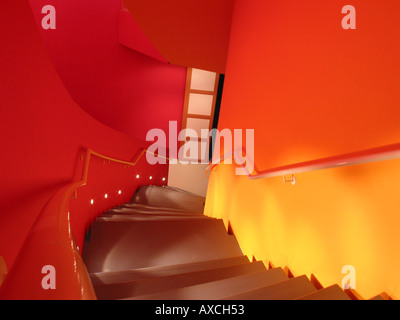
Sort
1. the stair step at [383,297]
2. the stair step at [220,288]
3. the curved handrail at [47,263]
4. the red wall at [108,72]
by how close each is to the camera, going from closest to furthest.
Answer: the curved handrail at [47,263] < the stair step at [383,297] < the stair step at [220,288] < the red wall at [108,72]

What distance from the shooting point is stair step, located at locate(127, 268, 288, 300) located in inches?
55.5

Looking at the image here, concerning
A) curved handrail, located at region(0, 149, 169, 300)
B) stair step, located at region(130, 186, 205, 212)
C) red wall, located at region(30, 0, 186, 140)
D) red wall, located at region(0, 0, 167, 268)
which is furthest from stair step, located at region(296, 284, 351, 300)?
red wall, located at region(30, 0, 186, 140)

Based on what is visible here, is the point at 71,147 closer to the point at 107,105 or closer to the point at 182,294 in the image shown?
the point at 182,294

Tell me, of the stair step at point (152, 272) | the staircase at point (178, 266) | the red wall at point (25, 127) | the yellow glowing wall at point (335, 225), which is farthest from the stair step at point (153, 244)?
the red wall at point (25, 127)

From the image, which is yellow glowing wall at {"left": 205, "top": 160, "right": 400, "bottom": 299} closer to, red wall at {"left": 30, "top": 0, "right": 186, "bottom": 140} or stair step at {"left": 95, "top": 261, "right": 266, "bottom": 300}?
stair step at {"left": 95, "top": 261, "right": 266, "bottom": 300}

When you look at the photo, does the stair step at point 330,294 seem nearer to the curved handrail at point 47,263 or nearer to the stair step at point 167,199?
the curved handrail at point 47,263

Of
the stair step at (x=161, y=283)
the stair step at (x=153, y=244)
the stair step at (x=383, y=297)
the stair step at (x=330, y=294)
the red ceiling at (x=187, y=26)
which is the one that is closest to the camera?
the stair step at (x=383, y=297)

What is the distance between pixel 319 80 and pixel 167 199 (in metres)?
4.81

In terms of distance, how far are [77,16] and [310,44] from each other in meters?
4.29

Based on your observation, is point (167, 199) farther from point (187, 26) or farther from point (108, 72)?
point (187, 26)

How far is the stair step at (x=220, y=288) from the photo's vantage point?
141cm

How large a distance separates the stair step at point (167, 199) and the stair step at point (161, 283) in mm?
3693
